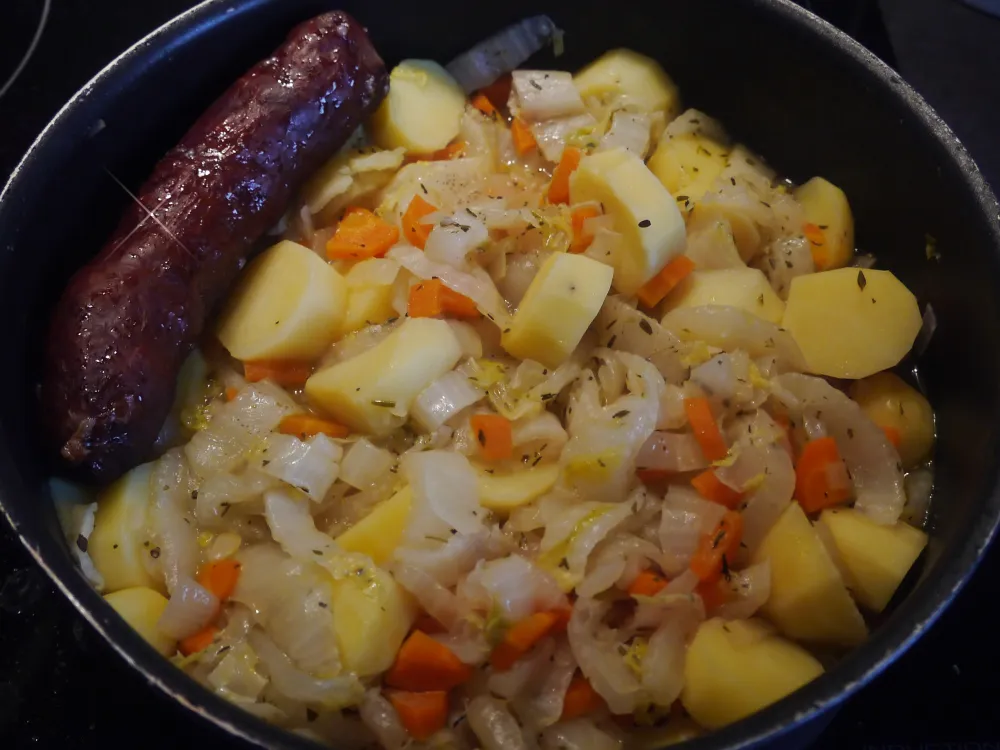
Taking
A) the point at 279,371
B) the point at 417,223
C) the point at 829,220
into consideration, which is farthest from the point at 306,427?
the point at 829,220

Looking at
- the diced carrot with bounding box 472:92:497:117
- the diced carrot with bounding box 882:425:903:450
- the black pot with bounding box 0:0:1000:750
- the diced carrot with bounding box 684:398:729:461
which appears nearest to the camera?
the black pot with bounding box 0:0:1000:750

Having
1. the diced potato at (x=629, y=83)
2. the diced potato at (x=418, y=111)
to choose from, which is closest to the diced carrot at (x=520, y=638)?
the diced potato at (x=418, y=111)

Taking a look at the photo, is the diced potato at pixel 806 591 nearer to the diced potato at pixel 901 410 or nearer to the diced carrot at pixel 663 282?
the diced potato at pixel 901 410

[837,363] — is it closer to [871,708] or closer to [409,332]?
[871,708]

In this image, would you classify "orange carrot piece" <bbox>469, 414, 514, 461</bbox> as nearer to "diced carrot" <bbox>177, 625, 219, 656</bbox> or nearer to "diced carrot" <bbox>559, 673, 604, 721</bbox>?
"diced carrot" <bbox>559, 673, 604, 721</bbox>

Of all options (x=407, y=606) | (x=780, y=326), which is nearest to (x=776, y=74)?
(x=780, y=326)

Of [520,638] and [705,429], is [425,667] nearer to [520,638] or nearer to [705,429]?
[520,638]

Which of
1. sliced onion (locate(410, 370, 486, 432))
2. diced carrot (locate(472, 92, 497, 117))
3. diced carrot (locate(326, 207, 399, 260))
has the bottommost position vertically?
sliced onion (locate(410, 370, 486, 432))

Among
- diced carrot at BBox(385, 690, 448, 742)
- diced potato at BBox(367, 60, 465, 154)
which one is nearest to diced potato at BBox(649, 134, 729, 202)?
diced potato at BBox(367, 60, 465, 154)
